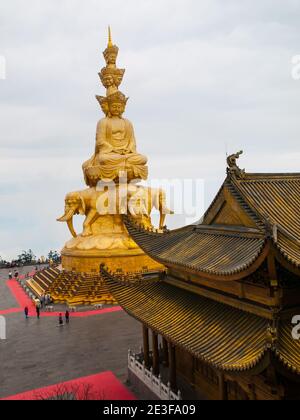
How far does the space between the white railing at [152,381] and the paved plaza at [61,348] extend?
1.10 meters

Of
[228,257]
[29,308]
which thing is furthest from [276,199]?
[29,308]

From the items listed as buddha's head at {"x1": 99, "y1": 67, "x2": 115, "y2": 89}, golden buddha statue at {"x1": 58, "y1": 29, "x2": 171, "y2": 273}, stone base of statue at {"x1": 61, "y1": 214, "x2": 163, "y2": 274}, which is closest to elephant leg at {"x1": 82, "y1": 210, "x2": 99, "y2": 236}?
golden buddha statue at {"x1": 58, "y1": 29, "x2": 171, "y2": 273}

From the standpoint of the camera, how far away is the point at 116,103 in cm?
3491

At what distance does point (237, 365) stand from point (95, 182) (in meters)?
26.7

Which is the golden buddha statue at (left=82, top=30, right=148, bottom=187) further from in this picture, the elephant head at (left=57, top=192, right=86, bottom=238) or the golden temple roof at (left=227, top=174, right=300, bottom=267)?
the golden temple roof at (left=227, top=174, right=300, bottom=267)

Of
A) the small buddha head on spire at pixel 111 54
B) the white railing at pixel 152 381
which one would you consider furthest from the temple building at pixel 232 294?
the small buddha head on spire at pixel 111 54

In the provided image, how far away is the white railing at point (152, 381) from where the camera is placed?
12035 millimetres

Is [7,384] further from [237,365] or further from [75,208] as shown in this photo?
[75,208]

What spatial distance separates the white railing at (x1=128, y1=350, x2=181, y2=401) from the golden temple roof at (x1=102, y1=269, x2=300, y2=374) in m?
1.97

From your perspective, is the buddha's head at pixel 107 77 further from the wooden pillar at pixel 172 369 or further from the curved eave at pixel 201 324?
the wooden pillar at pixel 172 369

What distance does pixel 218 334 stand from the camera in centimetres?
1026

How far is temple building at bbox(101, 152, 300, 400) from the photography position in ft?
28.4

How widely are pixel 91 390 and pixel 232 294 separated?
22.7 ft
